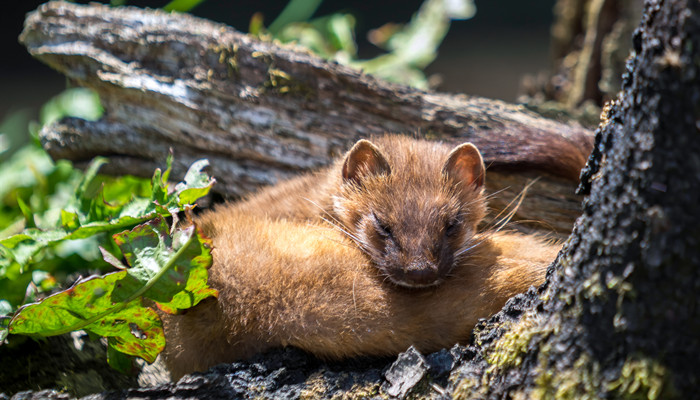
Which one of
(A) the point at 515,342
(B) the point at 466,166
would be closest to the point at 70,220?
(B) the point at 466,166

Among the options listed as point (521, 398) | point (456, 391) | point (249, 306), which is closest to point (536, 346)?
point (521, 398)

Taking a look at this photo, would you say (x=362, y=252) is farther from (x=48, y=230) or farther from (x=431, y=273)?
(x=48, y=230)

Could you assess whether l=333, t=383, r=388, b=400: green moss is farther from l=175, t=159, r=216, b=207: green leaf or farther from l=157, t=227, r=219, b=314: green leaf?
l=175, t=159, r=216, b=207: green leaf

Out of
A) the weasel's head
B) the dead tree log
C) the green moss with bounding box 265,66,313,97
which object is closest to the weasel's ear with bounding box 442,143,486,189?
the weasel's head

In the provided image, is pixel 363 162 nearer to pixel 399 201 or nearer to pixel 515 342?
pixel 399 201

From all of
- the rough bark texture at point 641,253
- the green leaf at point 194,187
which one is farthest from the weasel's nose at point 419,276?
the green leaf at point 194,187

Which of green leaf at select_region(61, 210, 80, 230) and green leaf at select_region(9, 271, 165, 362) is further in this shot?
green leaf at select_region(61, 210, 80, 230)

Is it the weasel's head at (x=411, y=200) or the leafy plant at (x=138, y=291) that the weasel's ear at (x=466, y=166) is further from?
the leafy plant at (x=138, y=291)
